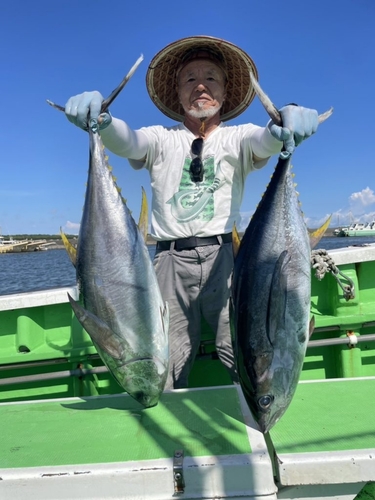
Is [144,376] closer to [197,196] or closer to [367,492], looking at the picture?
[367,492]

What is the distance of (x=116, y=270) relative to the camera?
1.86 meters

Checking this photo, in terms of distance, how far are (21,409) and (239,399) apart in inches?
47.4

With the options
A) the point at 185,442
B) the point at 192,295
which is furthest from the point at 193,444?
the point at 192,295

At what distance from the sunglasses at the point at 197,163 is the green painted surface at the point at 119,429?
1.33m

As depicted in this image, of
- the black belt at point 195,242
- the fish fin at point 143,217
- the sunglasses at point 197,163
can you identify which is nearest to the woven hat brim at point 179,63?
the sunglasses at point 197,163

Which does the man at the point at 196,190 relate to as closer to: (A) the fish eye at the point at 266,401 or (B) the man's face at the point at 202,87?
(B) the man's face at the point at 202,87

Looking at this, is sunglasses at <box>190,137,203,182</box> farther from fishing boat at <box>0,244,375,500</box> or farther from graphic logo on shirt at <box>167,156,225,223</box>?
fishing boat at <box>0,244,375,500</box>

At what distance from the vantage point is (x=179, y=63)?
2.82 m

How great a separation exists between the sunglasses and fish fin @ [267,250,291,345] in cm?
96

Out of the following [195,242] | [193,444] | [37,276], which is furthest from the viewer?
[37,276]

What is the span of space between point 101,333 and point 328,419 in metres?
1.12

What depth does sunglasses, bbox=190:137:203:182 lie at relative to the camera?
8.28ft

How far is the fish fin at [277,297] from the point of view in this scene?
1689mm

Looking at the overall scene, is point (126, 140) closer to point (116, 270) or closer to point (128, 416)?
point (116, 270)
